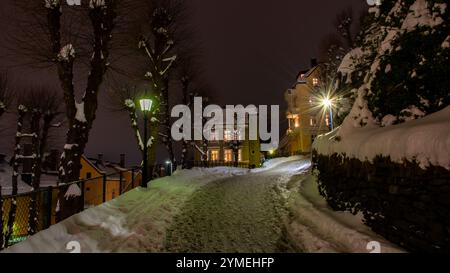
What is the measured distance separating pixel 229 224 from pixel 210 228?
0.59 meters

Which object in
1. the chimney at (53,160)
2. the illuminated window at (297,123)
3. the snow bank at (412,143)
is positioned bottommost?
the chimney at (53,160)

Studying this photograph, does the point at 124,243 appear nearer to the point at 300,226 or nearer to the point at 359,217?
the point at 300,226

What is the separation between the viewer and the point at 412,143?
17.8 feet

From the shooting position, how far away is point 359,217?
756 centimetres

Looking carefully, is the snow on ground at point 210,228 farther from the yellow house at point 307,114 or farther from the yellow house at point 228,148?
the yellow house at point 228,148

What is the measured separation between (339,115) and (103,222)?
440 inches

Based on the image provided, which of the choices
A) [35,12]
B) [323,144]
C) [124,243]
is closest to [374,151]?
[323,144]

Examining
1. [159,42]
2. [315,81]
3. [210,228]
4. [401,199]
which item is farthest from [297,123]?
[401,199]

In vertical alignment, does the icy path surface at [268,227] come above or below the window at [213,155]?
below

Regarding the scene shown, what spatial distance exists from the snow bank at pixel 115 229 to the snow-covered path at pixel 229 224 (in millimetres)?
438

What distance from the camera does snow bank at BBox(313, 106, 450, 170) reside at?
4.90 m

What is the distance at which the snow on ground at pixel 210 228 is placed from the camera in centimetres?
664

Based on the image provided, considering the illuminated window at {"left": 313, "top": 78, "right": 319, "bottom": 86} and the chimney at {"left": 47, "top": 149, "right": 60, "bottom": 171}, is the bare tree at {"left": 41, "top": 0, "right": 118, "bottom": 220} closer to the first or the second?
the illuminated window at {"left": 313, "top": 78, "right": 319, "bottom": 86}

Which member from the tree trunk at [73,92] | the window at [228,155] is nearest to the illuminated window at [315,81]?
the window at [228,155]
